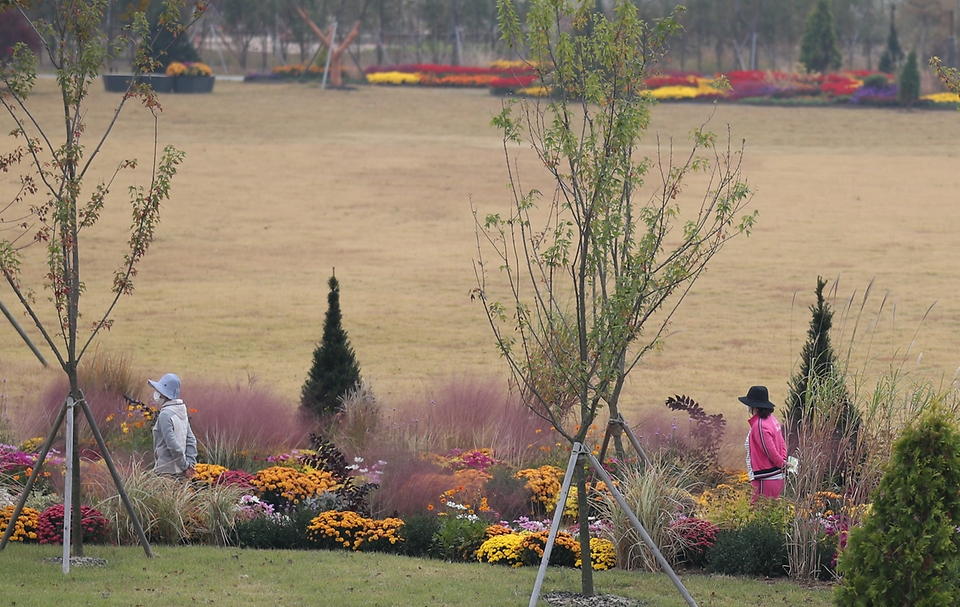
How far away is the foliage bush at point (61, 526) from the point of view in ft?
27.1

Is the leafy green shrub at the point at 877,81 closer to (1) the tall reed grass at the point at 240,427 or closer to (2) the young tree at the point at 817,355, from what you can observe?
(2) the young tree at the point at 817,355

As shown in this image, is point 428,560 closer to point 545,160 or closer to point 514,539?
point 514,539

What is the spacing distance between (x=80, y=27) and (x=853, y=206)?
24.7 metres

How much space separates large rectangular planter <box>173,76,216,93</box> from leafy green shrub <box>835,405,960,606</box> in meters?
44.7

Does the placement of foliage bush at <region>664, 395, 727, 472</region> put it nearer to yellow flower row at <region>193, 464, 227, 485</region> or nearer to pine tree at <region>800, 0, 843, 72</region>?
yellow flower row at <region>193, 464, 227, 485</region>

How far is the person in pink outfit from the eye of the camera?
8844 millimetres

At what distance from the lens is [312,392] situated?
1196cm

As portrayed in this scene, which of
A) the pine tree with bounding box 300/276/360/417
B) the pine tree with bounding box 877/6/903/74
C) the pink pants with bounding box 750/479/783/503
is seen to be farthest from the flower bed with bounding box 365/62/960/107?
the pink pants with bounding box 750/479/783/503

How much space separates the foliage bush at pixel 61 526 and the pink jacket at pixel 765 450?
480 cm

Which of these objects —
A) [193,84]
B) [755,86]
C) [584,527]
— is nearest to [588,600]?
[584,527]

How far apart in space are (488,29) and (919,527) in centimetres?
6935

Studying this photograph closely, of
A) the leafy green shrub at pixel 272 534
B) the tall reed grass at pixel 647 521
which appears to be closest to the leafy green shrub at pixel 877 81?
the tall reed grass at pixel 647 521

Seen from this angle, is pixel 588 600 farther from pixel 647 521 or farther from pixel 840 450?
pixel 840 450

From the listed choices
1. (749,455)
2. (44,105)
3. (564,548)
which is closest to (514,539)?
(564,548)
